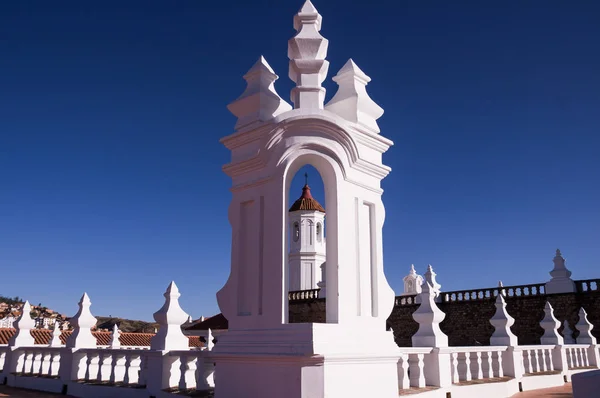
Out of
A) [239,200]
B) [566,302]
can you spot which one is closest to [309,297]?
[566,302]

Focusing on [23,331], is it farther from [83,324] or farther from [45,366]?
[83,324]

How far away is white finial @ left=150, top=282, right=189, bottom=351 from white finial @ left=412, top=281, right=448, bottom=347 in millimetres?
3591

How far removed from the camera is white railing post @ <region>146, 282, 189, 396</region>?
7.47m

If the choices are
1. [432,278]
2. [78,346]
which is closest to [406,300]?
[432,278]

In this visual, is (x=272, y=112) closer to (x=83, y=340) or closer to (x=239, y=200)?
(x=239, y=200)

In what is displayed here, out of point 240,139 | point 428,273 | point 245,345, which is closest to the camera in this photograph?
point 245,345

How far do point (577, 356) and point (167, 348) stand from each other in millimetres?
11188

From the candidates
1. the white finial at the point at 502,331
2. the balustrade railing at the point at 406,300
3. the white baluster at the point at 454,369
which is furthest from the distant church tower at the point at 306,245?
the white baluster at the point at 454,369

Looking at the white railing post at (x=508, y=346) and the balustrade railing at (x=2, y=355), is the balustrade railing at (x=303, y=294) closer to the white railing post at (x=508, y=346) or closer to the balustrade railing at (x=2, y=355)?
the balustrade railing at (x=2, y=355)

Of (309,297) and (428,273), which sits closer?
(428,273)

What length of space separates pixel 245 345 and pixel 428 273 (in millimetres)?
25489

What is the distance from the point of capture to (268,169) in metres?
6.20

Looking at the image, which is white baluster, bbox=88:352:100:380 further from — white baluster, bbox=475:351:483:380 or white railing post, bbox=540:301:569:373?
white railing post, bbox=540:301:569:373

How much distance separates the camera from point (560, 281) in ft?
77.1
